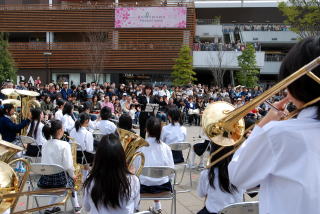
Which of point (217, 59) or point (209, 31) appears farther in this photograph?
point (209, 31)

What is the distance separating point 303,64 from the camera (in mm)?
1578

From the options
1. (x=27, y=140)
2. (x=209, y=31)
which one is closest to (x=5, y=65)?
(x=209, y=31)

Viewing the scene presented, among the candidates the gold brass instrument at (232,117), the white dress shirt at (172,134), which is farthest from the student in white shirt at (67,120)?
the gold brass instrument at (232,117)

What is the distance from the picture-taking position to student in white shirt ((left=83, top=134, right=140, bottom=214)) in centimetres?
314

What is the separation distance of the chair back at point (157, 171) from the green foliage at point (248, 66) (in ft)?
80.8

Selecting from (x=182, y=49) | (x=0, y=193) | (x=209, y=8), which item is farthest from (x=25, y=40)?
(x=0, y=193)

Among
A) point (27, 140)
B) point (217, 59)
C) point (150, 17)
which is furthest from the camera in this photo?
point (217, 59)

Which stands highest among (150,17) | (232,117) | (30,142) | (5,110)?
(150,17)

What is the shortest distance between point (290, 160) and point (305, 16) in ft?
83.6

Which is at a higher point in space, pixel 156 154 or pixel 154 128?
pixel 154 128

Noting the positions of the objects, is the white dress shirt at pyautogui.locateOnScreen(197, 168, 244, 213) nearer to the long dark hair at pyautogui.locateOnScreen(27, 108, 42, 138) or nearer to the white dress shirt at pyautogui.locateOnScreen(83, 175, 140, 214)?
the white dress shirt at pyautogui.locateOnScreen(83, 175, 140, 214)

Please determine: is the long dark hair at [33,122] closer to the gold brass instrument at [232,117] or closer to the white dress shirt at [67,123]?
the white dress shirt at [67,123]

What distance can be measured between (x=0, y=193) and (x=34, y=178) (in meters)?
2.50

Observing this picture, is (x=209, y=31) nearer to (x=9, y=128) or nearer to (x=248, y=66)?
(x=248, y=66)
